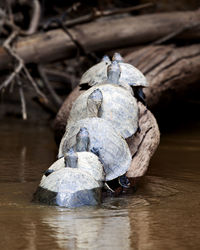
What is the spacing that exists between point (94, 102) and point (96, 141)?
466 mm

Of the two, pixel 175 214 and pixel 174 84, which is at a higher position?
pixel 174 84

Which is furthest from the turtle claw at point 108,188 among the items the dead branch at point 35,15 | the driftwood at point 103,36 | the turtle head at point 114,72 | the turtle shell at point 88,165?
the dead branch at point 35,15

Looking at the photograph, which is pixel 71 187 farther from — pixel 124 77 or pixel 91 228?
pixel 124 77

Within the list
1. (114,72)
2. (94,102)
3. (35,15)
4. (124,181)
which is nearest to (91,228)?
(124,181)

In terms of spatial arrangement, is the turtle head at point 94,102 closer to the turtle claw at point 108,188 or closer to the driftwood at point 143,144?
the driftwood at point 143,144

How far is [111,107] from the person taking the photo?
4.28m

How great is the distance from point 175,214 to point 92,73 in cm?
215

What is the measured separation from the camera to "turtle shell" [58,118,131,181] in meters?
3.78

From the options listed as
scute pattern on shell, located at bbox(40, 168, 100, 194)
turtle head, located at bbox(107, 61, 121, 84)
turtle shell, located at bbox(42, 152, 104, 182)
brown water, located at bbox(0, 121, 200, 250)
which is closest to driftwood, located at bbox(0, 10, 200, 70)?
brown water, located at bbox(0, 121, 200, 250)

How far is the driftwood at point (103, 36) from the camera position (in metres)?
7.29

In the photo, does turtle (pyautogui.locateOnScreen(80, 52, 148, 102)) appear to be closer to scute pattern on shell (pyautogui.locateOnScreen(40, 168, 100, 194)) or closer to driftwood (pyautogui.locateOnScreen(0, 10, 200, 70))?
scute pattern on shell (pyautogui.locateOnScreen(40, 168, 100, 194))

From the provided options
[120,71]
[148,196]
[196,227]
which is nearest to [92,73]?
[120,71]

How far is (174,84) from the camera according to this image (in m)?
6.87

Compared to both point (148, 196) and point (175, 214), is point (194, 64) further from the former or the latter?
point (175, 214)
